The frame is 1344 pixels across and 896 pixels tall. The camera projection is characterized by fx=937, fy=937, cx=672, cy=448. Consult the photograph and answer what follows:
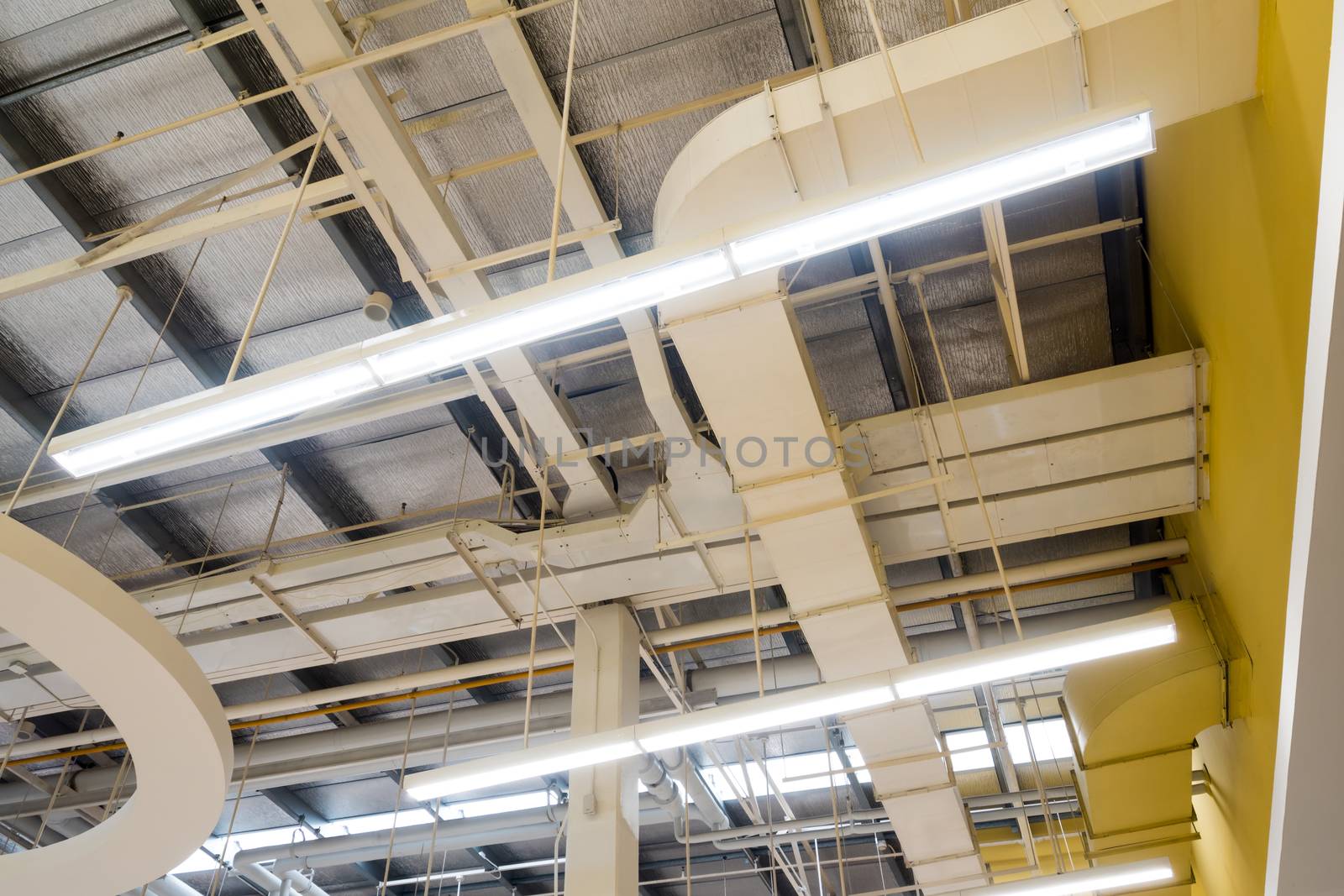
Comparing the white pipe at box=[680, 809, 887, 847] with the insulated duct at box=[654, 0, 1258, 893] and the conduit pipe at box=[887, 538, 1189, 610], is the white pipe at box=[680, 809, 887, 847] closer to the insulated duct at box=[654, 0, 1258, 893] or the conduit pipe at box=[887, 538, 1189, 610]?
the conduit pipe at box=[887, 538, 1189, 610]

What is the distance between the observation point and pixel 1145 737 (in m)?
6.82

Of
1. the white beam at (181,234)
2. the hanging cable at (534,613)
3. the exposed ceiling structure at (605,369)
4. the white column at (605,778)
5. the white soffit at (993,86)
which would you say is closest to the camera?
the white soffit at (993,86)

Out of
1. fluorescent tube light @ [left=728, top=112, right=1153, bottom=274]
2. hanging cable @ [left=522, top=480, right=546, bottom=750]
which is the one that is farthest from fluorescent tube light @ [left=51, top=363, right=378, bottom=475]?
hanging cable @ [left=522, top=480, right=546, bottom=750]

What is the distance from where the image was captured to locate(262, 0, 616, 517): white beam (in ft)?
13.8

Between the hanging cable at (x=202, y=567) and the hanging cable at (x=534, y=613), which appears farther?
the hanging cable at (x=202, y=567)

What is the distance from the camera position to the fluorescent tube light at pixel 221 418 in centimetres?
329

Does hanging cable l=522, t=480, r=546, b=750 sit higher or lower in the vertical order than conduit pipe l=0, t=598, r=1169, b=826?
lower

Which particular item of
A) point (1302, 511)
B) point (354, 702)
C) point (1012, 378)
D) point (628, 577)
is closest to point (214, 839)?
point (354, 702)

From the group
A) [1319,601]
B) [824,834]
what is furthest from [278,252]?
[824,834]

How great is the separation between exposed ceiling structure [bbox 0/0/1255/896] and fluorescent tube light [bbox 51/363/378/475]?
0.34 feet

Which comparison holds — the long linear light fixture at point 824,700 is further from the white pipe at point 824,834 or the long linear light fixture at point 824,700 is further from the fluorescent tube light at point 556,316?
the white pipe at point 824,834

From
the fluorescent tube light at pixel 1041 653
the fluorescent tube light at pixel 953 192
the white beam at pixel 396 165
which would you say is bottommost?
the fluorescent tube light at pixel 1041 653

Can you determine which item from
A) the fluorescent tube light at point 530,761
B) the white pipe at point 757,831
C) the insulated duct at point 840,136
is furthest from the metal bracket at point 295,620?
the white pipe at point 757,831

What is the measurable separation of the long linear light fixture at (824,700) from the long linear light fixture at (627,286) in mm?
2419
